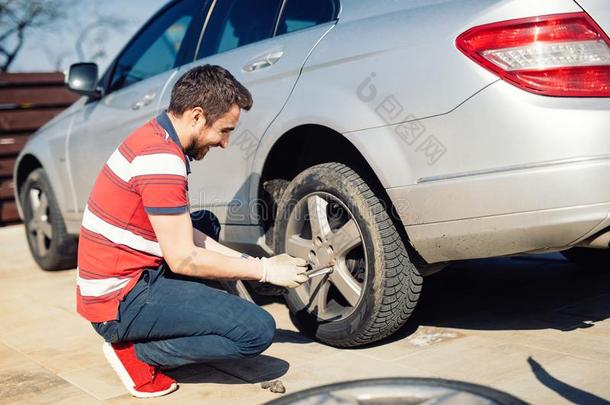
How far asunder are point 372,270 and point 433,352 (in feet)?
1.36

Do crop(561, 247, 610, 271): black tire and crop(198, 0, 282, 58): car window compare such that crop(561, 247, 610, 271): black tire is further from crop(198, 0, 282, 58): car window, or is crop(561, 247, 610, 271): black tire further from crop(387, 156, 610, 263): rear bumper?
crop(198, 0, 282, 58): car window

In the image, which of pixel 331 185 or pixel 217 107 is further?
pixel 331 185

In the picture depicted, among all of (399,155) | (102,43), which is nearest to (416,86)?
(399,155)

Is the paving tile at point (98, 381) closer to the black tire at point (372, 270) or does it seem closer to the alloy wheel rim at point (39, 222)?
the black tire at point (372, 270)

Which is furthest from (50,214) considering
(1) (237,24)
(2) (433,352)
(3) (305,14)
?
(2) (433,352)

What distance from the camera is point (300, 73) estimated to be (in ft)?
9.97

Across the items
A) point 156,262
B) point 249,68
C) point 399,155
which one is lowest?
point 156,262

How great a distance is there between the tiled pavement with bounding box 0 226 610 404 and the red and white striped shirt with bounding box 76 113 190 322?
1.26 feet

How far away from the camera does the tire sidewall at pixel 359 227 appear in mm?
2744

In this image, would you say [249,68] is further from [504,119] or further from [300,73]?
[504,119]

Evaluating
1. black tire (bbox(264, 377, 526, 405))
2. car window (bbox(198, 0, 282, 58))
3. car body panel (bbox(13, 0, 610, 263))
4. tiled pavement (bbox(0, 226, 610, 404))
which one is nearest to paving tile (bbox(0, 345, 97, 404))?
tiled pavement (bbox(0, 226, 610, 404))

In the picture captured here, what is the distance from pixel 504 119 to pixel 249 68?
1.34m

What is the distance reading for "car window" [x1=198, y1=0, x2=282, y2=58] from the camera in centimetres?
348

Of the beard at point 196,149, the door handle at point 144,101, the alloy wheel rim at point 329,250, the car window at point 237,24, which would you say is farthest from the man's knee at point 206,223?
the door handle at point 144,101
